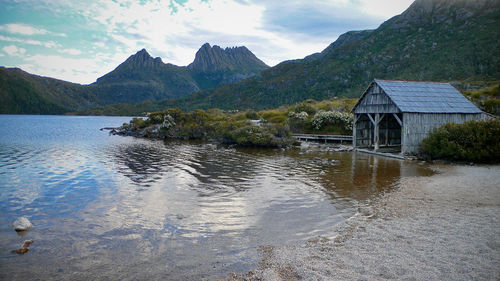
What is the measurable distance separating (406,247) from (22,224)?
1309cm

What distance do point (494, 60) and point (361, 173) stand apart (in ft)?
282

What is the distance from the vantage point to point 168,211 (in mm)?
12891

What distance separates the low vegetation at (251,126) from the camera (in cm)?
3985

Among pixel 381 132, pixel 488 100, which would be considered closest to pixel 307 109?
pixel 381 132

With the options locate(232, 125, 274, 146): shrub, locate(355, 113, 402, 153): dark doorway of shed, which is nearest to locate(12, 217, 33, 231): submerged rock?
locate(232, 125, 274, 146): shrub

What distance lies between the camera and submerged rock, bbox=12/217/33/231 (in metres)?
10.7

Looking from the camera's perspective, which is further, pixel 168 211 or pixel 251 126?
pixel 251 126

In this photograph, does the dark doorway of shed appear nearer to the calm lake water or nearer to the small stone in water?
the calm lake water

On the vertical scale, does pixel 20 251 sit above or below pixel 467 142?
below

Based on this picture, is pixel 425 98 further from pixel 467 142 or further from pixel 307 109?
pixel 307 109

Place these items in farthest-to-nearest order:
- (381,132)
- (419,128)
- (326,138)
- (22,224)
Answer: (326,138) → (381,132) → (419,128) → (22,224)

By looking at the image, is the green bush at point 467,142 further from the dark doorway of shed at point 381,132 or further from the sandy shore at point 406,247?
the sandy shore at point 406,247

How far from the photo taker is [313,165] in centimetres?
2448

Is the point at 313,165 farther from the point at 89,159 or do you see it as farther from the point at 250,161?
the point at 89,159
